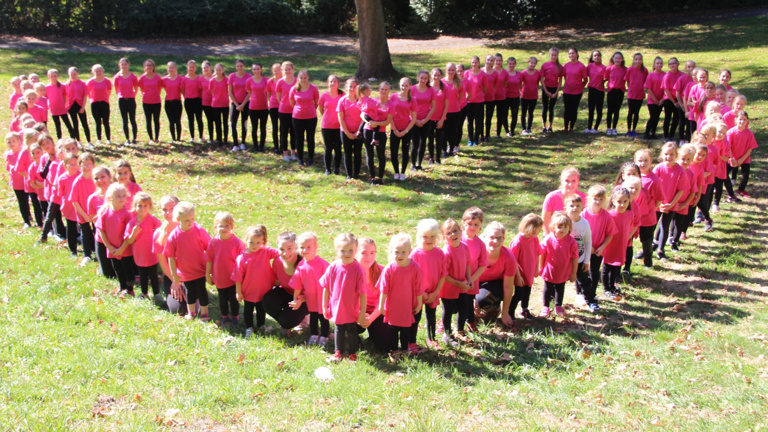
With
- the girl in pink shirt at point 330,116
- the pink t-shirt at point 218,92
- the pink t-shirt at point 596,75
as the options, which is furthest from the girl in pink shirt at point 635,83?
the pink t-shirt at point 218,92

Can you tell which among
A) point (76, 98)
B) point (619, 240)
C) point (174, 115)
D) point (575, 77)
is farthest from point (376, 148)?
point (76, 98)

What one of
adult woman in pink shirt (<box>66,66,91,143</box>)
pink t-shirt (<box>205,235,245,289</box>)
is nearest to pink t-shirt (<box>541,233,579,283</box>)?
pink t-shirt (<box>205,235,245,289</box>)

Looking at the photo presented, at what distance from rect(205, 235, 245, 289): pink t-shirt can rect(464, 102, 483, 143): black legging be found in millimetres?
9132

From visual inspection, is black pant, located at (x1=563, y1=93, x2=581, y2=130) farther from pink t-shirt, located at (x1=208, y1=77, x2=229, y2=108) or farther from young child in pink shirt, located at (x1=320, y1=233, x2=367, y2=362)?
young child in pink shirt, located at (x1=320, y1=233, x2=367, y2=362)

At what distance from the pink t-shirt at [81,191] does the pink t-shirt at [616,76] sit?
11627 millimetres

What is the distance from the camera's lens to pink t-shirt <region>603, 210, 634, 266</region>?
8.16 m

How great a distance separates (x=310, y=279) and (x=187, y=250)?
5.00 ft

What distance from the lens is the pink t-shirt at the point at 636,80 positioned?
49.4 ft

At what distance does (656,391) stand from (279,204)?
26.6 ft

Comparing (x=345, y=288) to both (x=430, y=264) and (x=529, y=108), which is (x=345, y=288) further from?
(x=529, y=108)

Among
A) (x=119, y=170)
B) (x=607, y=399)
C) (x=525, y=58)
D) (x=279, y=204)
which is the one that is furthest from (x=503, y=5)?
(x=607, y=399)

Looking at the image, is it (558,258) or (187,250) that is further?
(558,258)

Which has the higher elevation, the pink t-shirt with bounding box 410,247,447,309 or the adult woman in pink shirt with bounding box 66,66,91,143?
the adult woman in pink shirt with bounding box 66,66,91,143

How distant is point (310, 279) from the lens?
6.91 m
